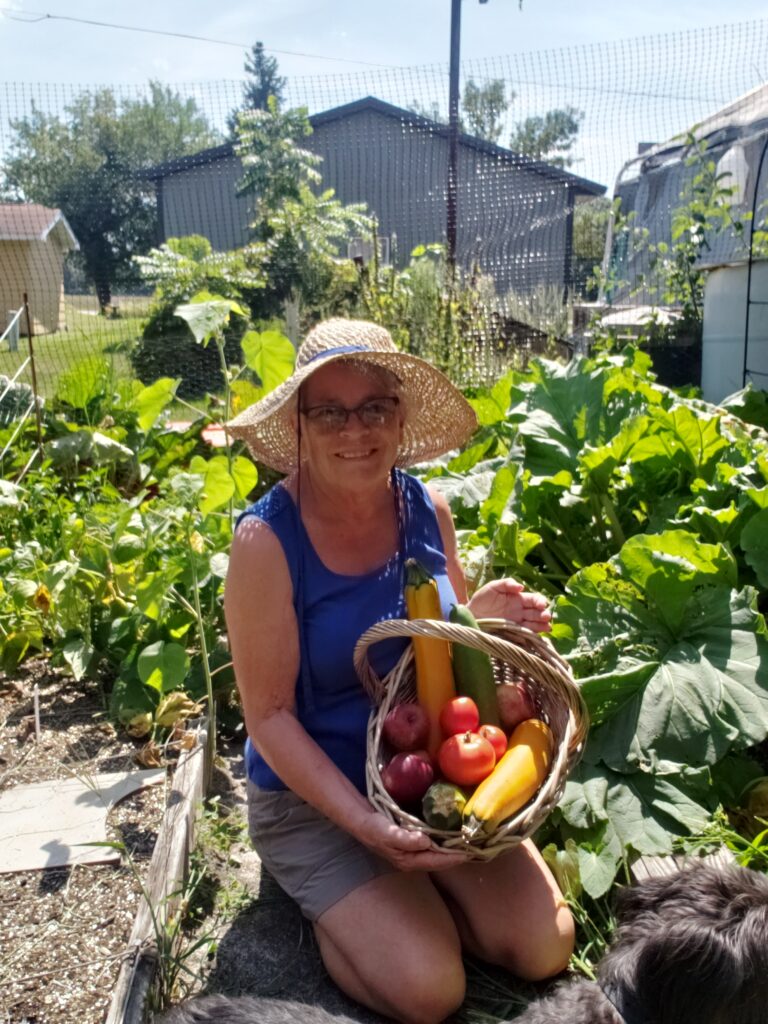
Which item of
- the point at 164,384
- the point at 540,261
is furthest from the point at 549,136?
the point at 164,384

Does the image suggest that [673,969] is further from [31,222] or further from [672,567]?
[31,222]

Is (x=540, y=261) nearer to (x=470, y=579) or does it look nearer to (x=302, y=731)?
(x=470, y=579)

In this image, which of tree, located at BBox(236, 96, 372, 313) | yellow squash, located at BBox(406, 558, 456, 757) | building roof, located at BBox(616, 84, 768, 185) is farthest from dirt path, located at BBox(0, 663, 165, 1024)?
tree, located at BBox(236, 96, 372, 313)

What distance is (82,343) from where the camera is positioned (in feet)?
29.6

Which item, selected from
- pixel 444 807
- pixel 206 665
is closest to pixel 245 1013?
pixel 444 807

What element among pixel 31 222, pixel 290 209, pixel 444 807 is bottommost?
pixel 444 807

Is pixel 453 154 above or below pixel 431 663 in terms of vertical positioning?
above

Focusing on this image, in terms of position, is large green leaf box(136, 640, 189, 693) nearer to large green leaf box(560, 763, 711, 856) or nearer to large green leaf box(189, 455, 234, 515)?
large green leaf box(189, 455, 234, 515)

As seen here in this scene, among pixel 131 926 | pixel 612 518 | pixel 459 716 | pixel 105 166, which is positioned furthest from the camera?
pixel 105 166

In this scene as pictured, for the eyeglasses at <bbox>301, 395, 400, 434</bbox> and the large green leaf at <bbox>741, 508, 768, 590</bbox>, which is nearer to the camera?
the eyeglasses at <bbox>301, 395, 400, 434</bbox>

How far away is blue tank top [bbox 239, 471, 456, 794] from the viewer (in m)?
2.10

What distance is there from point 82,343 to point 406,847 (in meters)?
8.17

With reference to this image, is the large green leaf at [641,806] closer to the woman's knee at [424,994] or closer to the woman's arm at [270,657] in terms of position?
the woman's knee at [424,994]

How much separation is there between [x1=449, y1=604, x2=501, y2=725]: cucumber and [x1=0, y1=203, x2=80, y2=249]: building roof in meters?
17.1
